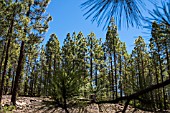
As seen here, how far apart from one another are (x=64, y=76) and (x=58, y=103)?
19 cm

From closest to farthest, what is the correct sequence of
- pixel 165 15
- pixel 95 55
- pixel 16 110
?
1. pixel 165 15
2. pixel 16 110
3. pixel 95 55

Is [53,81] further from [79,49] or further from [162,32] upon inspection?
[79,49]

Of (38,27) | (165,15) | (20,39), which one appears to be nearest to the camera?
(165,15)

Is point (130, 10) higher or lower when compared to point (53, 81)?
higher

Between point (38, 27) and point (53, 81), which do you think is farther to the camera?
point (38, 27)

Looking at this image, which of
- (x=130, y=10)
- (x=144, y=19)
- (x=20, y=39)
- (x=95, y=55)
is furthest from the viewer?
(x=95, y=55)

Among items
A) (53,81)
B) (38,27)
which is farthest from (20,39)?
(53,81)

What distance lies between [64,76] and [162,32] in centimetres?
68

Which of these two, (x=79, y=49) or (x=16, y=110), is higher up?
(x=79, y=49)

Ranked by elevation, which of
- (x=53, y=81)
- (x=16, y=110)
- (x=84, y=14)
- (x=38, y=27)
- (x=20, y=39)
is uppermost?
(x=38, y=27)

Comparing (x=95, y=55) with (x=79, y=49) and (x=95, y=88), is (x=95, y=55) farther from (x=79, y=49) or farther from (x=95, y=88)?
(x=95, y=88)

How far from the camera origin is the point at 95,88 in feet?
4.97

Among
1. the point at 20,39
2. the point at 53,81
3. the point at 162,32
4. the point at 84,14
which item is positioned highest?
the point at 20,39

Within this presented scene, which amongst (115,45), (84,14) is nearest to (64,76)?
(84,14)
